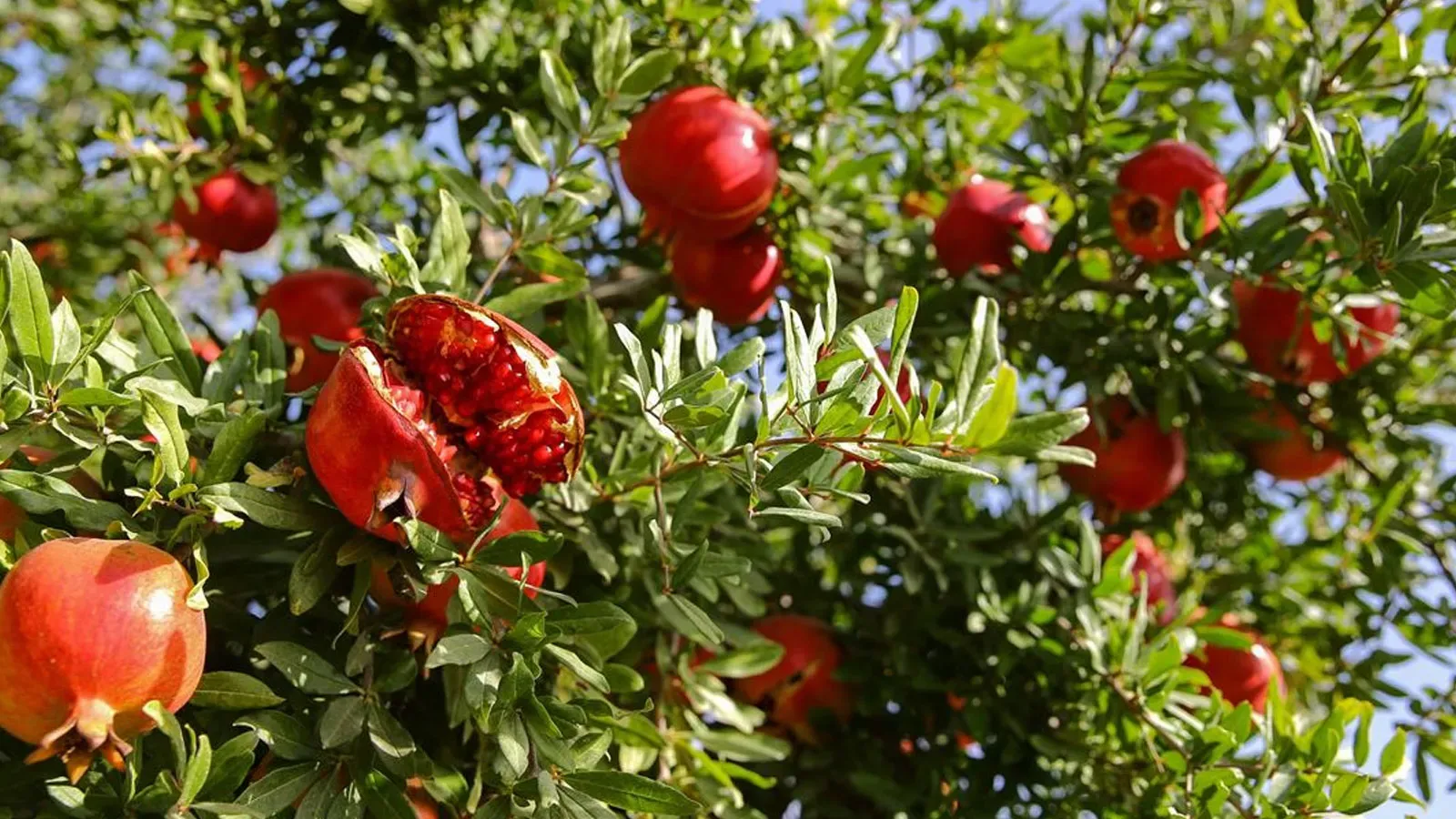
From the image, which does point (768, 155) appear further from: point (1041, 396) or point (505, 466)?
point (1041, 396)

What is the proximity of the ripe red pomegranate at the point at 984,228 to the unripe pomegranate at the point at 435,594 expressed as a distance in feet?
2.98

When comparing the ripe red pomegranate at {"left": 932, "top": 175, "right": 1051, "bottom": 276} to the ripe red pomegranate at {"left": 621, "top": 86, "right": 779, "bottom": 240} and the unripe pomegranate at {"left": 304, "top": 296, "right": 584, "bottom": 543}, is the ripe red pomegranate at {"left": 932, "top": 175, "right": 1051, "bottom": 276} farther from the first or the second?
the unripe pomegranate at {"left": 304, "top": 296, "right": 584, "bottom": 543}

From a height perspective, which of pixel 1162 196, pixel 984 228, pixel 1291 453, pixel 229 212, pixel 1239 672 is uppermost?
pixel 1162 196

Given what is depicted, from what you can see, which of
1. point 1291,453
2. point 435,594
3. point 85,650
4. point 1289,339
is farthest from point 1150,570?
point 85,650

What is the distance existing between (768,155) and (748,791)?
0.90 m

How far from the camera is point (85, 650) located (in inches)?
34.9

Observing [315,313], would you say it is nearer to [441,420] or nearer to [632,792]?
[441,420]

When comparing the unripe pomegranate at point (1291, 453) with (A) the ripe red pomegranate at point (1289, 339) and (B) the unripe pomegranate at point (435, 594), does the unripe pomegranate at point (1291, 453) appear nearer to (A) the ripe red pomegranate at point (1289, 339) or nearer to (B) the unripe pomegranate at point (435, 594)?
(A) the ripe red pomegranate at point (1289, 339)

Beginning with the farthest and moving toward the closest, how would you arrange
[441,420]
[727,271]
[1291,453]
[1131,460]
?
1. [1291,453]
2. [1131,460]
3. [727,271]
4. [441,420]

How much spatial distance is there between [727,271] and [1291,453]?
103 centimetres

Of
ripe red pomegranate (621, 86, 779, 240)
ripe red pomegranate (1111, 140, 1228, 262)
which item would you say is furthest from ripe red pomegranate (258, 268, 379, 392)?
ripe red pomegranate (1111, 140, 1228, 262)

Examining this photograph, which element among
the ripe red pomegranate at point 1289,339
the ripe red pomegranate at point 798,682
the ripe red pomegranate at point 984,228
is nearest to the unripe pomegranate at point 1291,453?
the ripe red pomegranate at point 1289,339

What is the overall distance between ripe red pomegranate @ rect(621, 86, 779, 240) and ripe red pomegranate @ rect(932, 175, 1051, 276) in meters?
0.31

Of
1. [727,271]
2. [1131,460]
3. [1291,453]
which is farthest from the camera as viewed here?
A: [1291,453]
